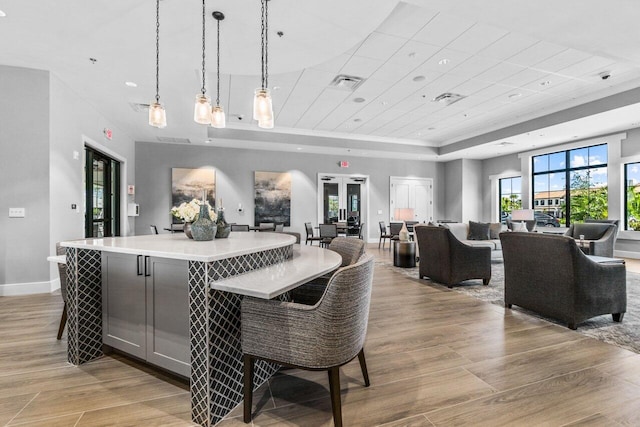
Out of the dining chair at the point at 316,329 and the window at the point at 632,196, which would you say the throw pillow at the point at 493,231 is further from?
the dining chair at the point at 316,329

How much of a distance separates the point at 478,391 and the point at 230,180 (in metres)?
9.07

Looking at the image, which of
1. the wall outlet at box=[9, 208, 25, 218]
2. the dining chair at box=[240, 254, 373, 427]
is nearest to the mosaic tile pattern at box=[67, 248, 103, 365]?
the dining chair at box=[240, 254, 373, 427]

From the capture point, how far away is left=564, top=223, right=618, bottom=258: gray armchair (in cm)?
583

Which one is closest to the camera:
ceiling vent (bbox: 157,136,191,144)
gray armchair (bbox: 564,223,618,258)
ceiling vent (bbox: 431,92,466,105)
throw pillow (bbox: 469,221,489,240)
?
gray armchair (bbox: 564,223,618,258)

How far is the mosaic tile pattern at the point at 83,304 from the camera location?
2.40m

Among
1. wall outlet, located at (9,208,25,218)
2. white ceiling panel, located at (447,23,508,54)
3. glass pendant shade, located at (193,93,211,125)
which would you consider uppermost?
white ceiling panel, located at (447,23,508,54)

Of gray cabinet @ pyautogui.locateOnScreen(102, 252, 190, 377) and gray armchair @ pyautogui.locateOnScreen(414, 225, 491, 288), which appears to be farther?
gray armchair @ pyautogui.locateOnScreen(414, 225, 491, 288)

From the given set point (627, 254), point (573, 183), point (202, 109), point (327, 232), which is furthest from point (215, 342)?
point (573, 183)

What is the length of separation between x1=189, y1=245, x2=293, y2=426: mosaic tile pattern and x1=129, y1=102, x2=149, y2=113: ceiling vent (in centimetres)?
539

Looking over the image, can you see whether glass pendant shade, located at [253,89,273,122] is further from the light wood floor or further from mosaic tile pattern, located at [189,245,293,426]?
the light wood floor

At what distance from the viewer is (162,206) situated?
30.9 feet

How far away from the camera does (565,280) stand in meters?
3.15

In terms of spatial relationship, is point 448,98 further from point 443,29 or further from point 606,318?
point 606,318

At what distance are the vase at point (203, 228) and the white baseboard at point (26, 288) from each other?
3443 mm
